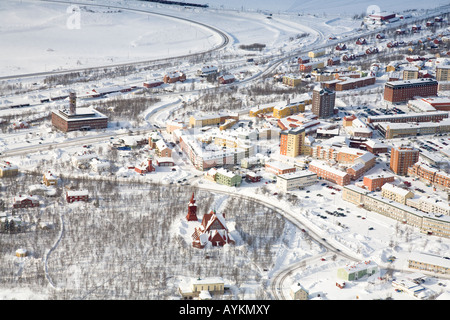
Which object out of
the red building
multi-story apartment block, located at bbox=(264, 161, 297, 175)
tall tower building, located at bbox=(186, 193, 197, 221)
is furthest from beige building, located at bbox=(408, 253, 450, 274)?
the red building

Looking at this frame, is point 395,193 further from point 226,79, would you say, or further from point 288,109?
point 226,79

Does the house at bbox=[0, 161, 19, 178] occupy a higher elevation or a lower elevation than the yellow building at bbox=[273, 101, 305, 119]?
lower

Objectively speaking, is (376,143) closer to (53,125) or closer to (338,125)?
(338,125)

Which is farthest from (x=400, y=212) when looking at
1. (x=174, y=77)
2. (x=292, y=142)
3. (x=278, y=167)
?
(x=174, y=77)

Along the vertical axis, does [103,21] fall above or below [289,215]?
above

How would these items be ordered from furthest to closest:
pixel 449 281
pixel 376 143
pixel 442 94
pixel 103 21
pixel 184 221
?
pixel 103 21
pixel 442 94
pixel 376 143
pixel 184 221
pixel 449 281

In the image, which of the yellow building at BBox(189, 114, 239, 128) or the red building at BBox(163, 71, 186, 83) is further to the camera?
the red building at BBox(163, 71, 186, 83)

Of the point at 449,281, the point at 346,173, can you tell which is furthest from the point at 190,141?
the point at 449,281

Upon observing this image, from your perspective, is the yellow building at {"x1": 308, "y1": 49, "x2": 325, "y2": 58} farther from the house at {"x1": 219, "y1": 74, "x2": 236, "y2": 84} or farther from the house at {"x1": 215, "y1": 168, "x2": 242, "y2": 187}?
the house at {"x1": 215, "y1": 168, "x2": 242, "y2": 187}

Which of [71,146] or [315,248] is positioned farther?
[71,146]
